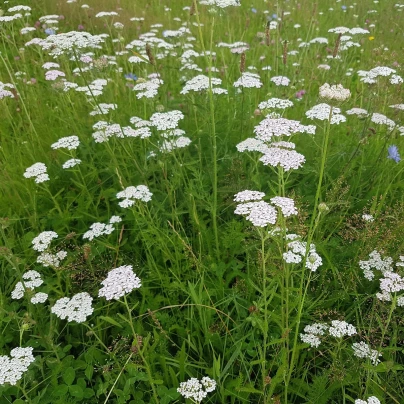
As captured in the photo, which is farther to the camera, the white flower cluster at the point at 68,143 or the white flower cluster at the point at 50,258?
the white flower cluster at the point at 68,143

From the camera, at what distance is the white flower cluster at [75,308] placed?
1.72 metres

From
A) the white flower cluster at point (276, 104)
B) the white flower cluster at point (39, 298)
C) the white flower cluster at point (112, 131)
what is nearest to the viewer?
the white flower cluster at point (39, 298)

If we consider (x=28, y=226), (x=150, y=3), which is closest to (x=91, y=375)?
(x=28, y=226)

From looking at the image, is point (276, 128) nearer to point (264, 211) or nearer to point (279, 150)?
point (279, 150)

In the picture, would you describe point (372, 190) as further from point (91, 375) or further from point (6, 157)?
point (6, 157)

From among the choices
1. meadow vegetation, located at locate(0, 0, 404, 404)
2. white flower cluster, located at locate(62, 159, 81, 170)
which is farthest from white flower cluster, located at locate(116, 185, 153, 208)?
white flower cluster, located at locate(62, 159, 81, 170)

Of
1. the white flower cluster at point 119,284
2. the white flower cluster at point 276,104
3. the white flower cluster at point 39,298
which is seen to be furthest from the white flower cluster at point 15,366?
the white flower cluster at point 276,104

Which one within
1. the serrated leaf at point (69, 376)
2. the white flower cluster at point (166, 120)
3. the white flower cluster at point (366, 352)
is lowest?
the serrated leaf at point (69, 376)

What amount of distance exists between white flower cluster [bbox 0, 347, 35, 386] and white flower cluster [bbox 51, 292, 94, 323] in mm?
195

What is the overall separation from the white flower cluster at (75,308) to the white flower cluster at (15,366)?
195 millimetres

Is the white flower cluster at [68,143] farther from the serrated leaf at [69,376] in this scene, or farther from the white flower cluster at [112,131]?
the serrated leaf at [69,376]

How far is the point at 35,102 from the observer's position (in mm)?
3705

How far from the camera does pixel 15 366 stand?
5.13 ft

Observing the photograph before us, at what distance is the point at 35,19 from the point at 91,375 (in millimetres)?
6045
